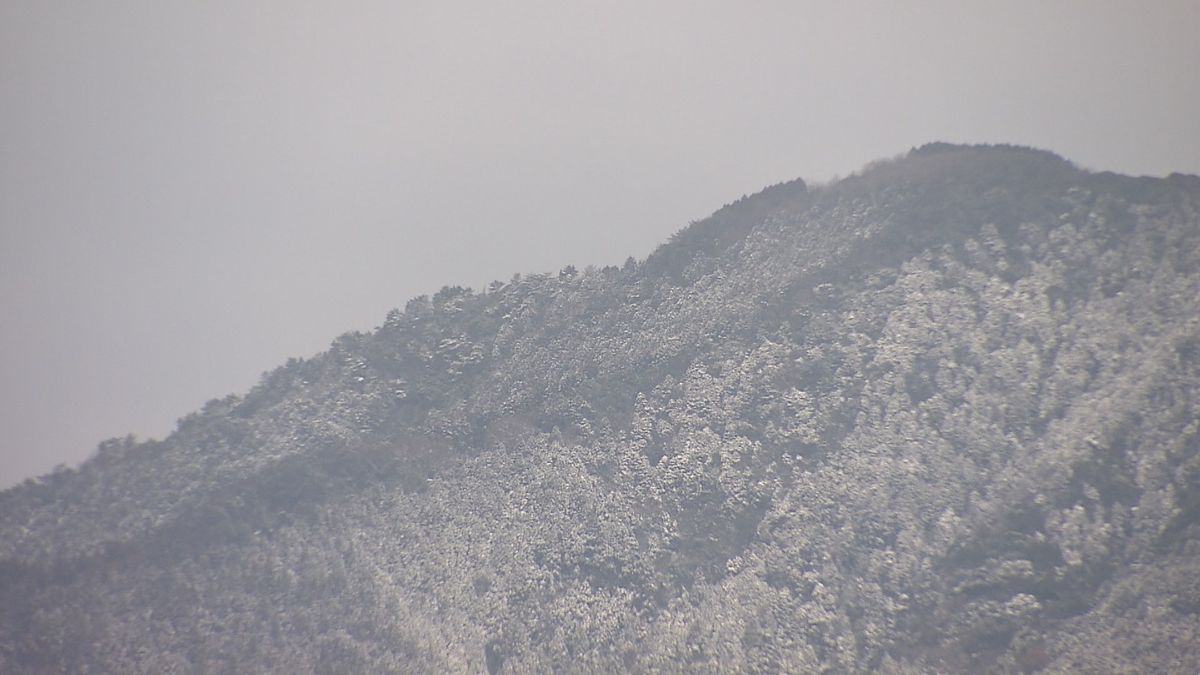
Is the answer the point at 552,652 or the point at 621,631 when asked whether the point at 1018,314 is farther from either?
the point at 552,652

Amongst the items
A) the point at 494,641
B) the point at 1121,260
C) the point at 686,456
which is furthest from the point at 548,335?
the point at 1121,260

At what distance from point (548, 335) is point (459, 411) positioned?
11.1m

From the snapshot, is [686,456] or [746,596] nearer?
[746,596]

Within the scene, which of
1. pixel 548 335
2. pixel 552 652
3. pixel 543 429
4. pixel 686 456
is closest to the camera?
pixel 552 652

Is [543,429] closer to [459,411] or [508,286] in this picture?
[459,411]

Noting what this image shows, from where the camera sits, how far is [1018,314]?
2539 inches

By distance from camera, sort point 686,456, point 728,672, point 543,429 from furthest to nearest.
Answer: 1. point 543,429
2. point 686,456
3. point 728,672

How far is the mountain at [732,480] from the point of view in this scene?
167 ft

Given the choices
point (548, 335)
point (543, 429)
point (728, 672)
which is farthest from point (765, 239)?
point (728, 672)

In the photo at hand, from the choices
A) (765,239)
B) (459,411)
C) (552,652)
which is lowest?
(552,652)

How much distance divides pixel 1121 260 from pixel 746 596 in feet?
125

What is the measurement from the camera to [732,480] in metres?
61.6

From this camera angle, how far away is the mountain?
50.9m

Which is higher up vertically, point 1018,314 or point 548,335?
point 548,335
